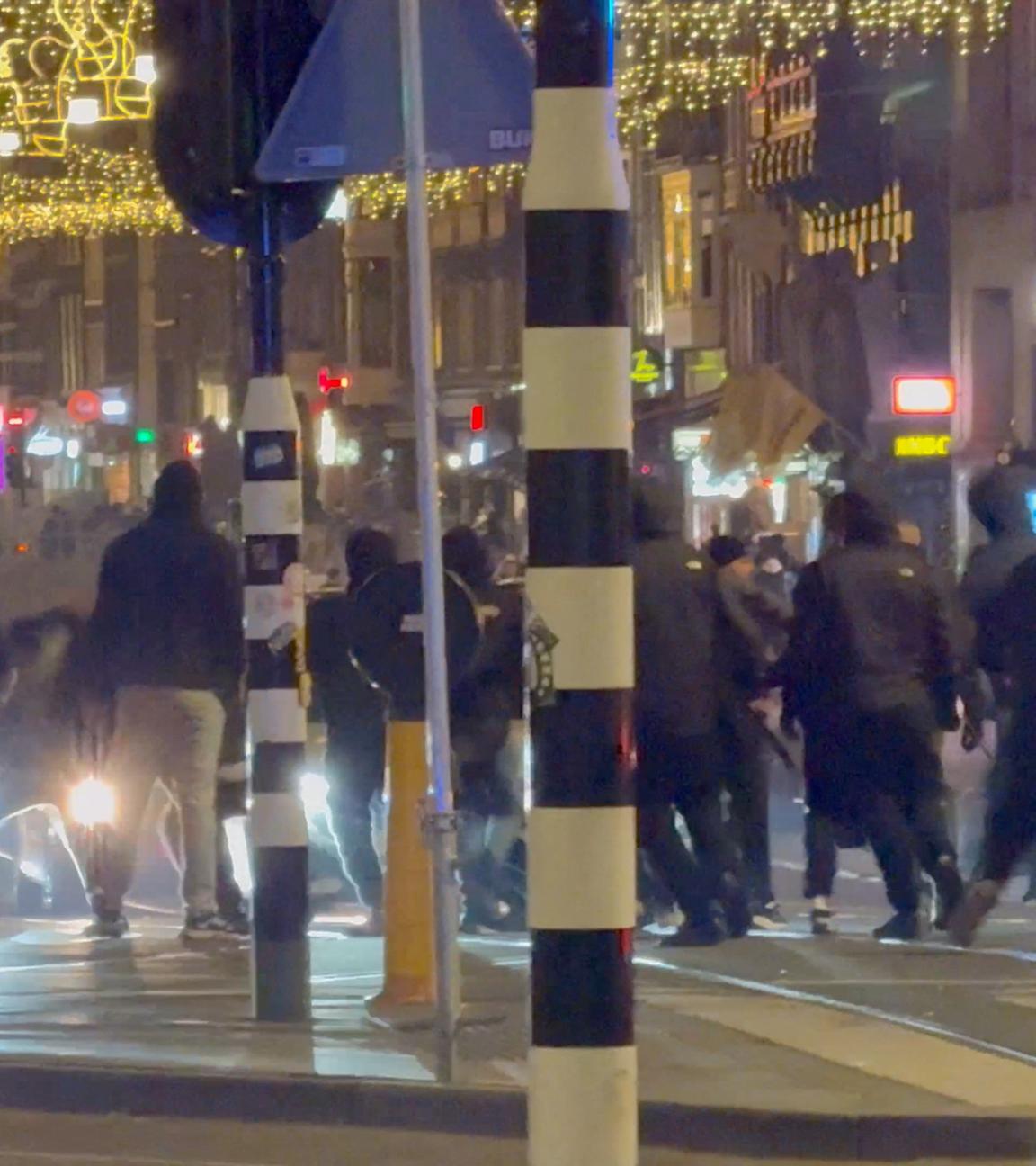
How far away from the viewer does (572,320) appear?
521cm

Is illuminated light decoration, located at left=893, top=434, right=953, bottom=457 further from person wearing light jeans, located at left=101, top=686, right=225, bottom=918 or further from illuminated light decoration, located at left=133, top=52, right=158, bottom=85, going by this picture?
person wearing light jeans, located at left=101, top=686, right=225, bottom=918

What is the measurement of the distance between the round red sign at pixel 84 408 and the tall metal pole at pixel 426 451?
45.2 meters

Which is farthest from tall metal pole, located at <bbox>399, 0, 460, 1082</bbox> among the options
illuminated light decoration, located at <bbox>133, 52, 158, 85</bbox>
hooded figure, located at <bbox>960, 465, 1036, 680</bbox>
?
illuminated light decoration, located at <bbox>133, 52, 158, 85</bbox>

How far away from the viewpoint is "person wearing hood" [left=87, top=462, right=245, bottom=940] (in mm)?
11602

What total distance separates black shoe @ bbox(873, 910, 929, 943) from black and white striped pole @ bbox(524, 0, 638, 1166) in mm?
6175

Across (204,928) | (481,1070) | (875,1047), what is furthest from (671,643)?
(481,1070)

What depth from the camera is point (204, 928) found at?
Answer: 1164 cm

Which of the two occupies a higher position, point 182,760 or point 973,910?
point 182,760

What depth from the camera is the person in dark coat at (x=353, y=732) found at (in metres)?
12.6

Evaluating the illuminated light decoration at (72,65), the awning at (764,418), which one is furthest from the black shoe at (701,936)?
the awning at (764,418)

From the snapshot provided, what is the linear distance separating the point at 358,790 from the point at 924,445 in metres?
20.0

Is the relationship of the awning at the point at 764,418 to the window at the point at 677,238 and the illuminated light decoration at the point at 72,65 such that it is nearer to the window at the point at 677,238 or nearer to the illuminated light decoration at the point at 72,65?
the illuminated light decoration at the point at 72,65

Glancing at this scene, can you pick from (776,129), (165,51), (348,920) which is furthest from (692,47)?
(776,129)

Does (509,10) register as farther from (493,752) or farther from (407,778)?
(407,778)
